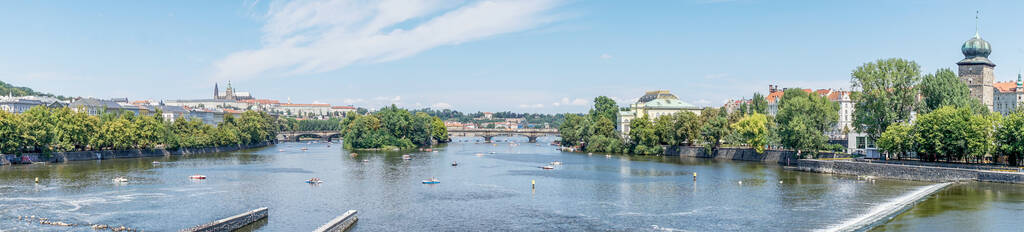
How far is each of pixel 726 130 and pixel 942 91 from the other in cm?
2990

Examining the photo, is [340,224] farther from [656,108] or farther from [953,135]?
[656,108]

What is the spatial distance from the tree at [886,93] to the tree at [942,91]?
4.15 ft

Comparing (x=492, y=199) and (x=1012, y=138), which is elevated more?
(x=1012, y=138)

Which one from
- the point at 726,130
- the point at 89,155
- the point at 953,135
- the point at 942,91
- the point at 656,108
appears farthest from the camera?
the point at 656,108

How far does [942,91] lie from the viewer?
77938 millimetres

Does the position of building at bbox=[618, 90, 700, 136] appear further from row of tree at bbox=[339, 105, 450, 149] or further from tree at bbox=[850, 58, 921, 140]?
tree at bbox=[850, 58, 921, 140]

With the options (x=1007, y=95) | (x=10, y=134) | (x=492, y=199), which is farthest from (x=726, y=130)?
(x=10, y=134)

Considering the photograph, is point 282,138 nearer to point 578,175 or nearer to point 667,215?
point 578,175

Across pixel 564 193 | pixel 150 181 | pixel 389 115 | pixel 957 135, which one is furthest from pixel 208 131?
pixel 957 135

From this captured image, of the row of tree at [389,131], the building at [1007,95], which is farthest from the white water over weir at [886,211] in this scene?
the row of tree at [389,131]

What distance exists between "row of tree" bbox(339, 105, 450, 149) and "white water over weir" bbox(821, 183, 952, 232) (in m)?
98.2

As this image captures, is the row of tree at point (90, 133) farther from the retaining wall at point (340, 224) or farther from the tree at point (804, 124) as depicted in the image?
the tree at point (804, 124)

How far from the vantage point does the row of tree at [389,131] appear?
465 feet

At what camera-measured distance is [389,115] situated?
149250 millimetres
